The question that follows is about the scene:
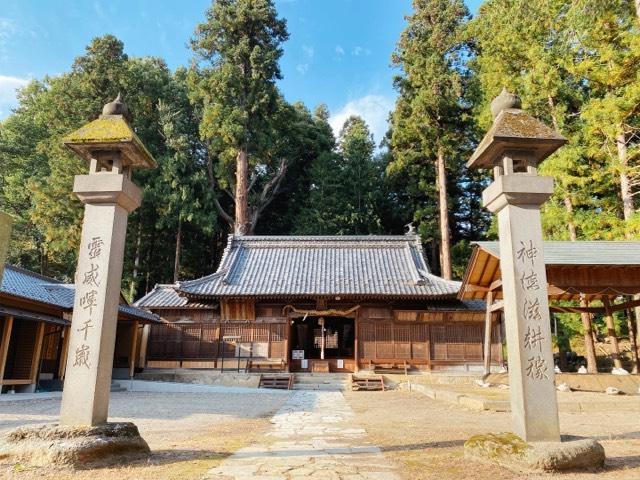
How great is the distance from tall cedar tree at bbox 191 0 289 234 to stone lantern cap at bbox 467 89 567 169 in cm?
2108

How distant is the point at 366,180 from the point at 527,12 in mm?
15546

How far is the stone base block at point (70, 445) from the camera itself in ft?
14.4

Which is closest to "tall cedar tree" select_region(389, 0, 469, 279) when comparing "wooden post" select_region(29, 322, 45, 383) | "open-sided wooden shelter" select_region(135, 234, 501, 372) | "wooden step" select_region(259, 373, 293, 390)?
"open-sided wooden shelter" select_region(135, 234, 501, 372)

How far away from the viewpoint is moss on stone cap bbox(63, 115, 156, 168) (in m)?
5.69

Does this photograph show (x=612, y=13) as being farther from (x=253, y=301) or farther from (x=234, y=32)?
(x=234, y=32)

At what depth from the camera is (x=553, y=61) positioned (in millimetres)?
16719

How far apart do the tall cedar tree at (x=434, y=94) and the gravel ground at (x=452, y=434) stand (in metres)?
15.1

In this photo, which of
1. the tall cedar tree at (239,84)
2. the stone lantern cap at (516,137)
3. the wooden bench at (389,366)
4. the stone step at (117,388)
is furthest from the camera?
the tall cedar tree at (239,84)

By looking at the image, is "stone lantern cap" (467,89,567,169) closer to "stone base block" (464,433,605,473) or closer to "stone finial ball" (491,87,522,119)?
"stone finial ball" (491,87,522,119)

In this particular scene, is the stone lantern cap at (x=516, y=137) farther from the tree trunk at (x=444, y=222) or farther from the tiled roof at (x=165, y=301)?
the tree trunk at (x=444, y=222)

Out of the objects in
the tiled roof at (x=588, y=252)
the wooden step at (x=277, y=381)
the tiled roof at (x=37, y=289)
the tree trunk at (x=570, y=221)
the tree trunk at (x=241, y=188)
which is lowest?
the wooden step at (x=277, y=381)

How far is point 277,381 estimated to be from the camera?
16156mm

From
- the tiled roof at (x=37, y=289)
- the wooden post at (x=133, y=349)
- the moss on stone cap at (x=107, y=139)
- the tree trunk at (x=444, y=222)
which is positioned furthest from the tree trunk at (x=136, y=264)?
the moss on stone cap at (x=107, y=139)

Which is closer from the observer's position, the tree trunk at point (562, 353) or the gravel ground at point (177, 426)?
the gravel ground at point (177, 426)
